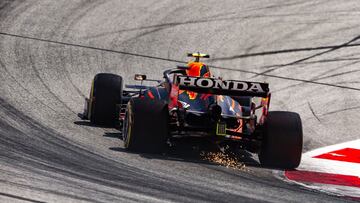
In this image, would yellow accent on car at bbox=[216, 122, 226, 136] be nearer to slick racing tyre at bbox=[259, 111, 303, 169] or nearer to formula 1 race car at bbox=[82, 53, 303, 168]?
formula 1 race car at bbox=[82, 53, 303, 168]

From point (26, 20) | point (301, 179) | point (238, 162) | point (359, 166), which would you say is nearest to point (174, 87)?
point (238, 162)

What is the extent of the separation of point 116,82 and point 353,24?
411 inches

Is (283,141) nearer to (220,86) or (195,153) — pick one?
(220,86)

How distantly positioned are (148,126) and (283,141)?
6.63ft

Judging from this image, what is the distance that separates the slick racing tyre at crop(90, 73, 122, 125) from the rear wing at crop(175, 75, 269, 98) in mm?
2281

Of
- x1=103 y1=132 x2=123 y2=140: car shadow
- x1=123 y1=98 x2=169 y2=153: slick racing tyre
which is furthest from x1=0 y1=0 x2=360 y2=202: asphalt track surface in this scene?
x1=123 y1=98 x2=169 y2=153: slick racing tyre

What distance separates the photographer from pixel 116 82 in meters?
15.7

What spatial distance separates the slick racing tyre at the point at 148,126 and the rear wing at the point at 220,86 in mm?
493

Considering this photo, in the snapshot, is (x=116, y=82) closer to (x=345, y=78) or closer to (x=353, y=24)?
(x=345, y=78)

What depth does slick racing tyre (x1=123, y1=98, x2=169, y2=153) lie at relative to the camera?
43.5ft

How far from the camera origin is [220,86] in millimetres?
13578

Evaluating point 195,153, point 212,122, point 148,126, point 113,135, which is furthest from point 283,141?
point 113,135

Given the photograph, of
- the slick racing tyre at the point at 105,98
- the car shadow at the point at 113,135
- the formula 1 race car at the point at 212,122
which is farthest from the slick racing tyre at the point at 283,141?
the slick racing tyre at the point at 105,98

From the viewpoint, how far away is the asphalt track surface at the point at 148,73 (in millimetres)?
11125
